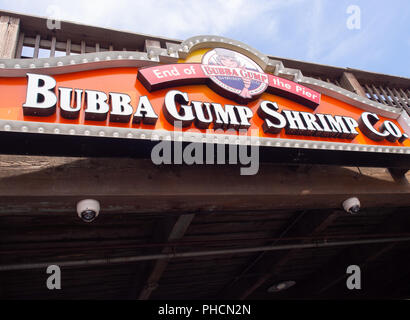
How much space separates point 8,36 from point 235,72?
3.35m

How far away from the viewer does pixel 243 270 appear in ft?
23.2

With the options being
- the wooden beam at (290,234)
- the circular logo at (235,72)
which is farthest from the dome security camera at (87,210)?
the wooden beam at (290,234)

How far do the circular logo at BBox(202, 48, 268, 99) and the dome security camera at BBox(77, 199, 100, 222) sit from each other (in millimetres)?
2154

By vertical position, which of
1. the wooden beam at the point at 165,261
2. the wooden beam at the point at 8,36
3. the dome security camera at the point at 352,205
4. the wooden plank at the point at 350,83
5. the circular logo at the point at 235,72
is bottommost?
the wooden beam at the point at 165,261

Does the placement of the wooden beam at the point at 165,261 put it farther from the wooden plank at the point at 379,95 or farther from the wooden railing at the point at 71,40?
the wooden plank at the point at 379,95

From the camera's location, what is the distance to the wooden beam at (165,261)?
174 inches

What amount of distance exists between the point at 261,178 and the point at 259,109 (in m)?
0.92

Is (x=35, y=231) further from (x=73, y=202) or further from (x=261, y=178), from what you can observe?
(x=261, y=178)

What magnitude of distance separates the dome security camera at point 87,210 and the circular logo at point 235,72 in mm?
2154
